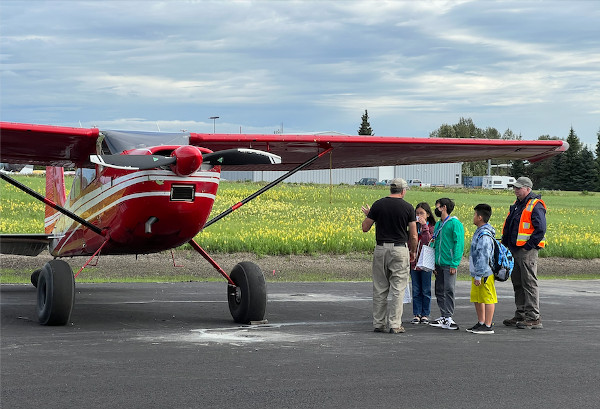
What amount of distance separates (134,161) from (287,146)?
153 inches

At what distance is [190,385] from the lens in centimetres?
693

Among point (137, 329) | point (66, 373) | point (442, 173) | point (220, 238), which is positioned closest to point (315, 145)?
point (137, 329)

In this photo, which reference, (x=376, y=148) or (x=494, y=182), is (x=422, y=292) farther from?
(x=494, y=182)

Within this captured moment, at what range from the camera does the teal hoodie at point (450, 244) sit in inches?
434

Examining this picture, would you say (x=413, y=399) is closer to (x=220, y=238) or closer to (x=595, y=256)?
(x=220, y=238)

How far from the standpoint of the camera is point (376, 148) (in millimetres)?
14359

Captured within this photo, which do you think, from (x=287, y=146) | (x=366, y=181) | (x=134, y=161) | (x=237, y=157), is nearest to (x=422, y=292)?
(x=237, y=157)

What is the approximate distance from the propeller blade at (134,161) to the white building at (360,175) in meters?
60.3

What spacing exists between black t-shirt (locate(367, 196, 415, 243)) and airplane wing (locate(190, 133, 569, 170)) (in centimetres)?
274

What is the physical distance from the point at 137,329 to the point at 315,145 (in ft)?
15.0

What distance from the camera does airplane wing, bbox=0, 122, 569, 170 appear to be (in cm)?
1140

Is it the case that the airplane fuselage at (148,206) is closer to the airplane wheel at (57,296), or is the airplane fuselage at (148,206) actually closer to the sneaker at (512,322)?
the airplane wheel at (57,296)

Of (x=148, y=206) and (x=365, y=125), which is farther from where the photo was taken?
(x=365, y=125)

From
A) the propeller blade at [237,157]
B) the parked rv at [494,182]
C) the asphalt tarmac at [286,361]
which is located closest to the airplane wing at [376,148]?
the propeller blade at [237,157]
